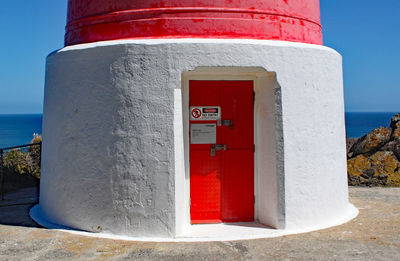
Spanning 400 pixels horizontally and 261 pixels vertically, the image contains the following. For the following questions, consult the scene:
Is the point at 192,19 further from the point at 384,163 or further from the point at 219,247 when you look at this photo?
the point at 384,163

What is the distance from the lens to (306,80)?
251 inches

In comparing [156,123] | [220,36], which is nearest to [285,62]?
[220,36]

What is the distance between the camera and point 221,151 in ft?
21.9

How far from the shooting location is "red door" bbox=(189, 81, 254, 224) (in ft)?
21.6

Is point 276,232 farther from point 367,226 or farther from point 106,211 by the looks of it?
point 106,211

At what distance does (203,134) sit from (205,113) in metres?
0.34

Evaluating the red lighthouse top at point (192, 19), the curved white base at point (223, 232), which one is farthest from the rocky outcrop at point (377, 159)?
the red lighthouse top at point (192, 19)

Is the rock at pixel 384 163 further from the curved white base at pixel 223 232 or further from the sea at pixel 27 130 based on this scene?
the sea at pixel 27 130

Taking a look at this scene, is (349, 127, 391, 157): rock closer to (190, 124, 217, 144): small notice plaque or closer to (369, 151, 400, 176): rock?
(369, 151, 400, 176): rock

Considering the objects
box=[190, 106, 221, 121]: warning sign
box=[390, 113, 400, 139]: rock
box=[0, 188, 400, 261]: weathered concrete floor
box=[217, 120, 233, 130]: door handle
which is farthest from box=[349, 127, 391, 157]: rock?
box=[190, 106, 221, 121]: warning sign

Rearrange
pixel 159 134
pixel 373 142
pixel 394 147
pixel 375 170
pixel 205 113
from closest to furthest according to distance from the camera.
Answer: pixel 159 134, pixel 205 113, pixel 375 170, pixel 394 147, pixel 373 142

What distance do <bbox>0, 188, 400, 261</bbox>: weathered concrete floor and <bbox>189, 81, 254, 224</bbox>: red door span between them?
110 centimetres

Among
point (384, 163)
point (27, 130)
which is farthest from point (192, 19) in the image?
point (27, 130)

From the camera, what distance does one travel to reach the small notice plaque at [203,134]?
6.58m
